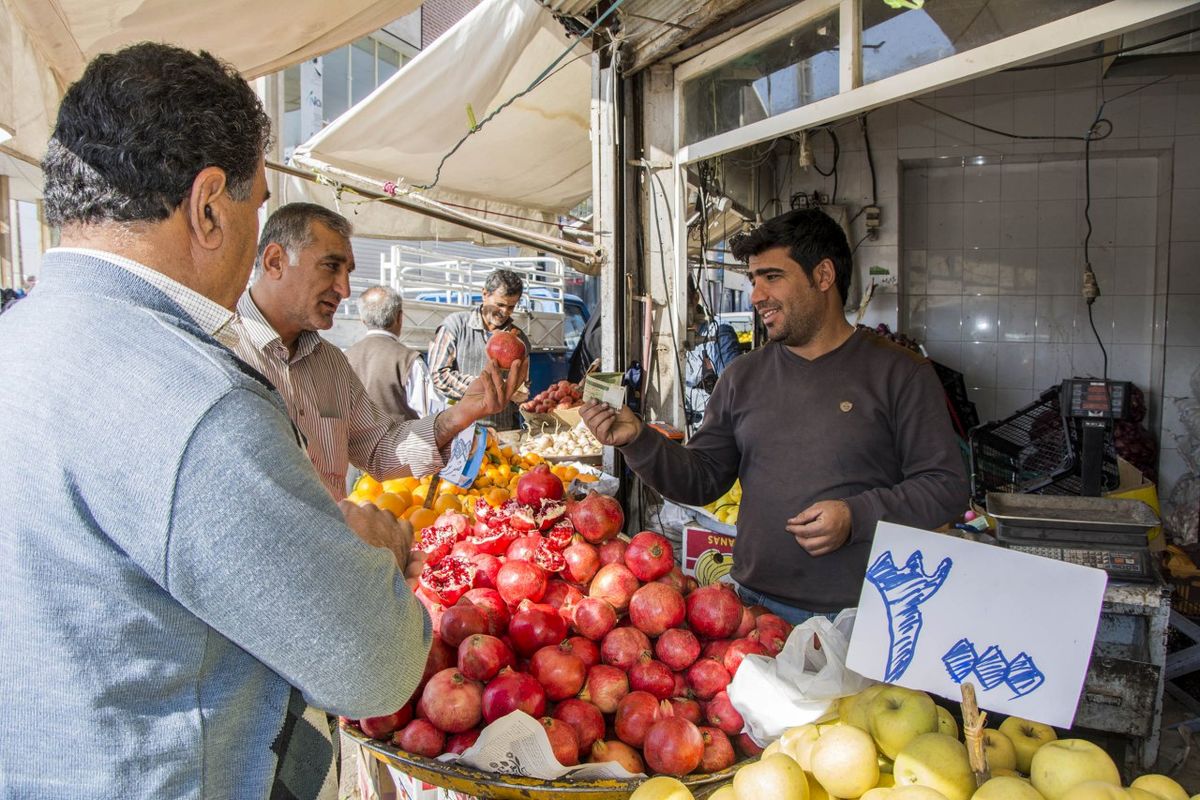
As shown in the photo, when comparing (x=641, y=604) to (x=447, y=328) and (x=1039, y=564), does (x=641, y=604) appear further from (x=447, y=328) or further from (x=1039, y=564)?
(x=447, y=328)

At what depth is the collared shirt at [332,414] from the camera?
2.42 meters

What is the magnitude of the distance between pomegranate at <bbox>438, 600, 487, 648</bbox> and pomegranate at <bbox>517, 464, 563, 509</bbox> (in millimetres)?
562

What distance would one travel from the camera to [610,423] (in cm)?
248

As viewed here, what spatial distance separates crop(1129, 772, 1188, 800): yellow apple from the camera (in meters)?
1.15

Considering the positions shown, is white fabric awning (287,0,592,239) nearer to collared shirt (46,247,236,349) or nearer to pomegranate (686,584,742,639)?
pomegranate (686,584,742,639)

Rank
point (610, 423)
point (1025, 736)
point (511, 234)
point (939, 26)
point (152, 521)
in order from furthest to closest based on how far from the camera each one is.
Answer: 1. point (511, 234)
2. point (939, 26)
3. point (610, 423)
4. point (1025, 736)
5. point (152, 521)

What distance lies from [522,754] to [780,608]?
1.21 meters

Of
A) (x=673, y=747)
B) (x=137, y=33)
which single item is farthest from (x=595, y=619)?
(x=137, y=33)

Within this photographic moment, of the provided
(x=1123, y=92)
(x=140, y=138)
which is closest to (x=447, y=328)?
(x=140, y=138)

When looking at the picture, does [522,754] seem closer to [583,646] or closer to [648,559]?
[583,646]

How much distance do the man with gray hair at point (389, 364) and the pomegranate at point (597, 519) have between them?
3.22 m

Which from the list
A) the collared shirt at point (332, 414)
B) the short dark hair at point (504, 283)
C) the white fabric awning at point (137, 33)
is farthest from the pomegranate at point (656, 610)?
the short dark hair at point (504, 283)

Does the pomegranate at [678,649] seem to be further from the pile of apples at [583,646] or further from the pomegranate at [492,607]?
the pomegranate at [492,607]

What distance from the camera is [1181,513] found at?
214 inches
